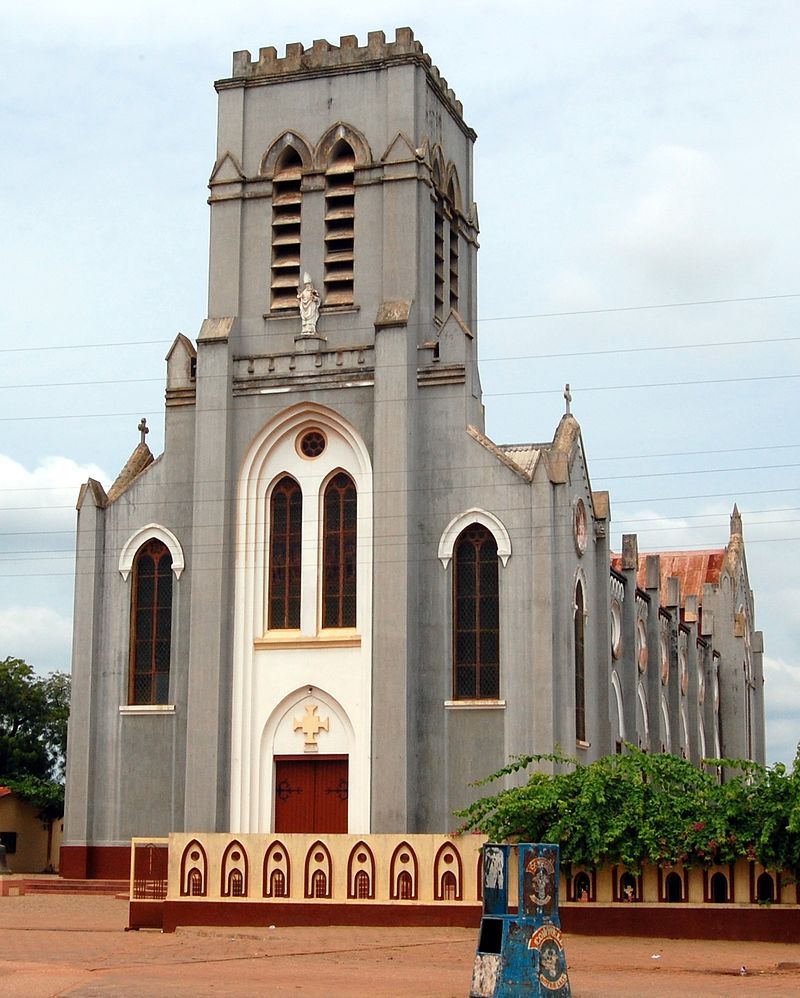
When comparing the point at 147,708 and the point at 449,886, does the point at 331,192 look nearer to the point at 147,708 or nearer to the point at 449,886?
the point at 147,708

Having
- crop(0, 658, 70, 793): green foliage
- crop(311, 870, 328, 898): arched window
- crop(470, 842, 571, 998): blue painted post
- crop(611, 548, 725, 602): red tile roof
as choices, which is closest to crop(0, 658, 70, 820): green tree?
crop(0, 658, 70, 793): green foliage

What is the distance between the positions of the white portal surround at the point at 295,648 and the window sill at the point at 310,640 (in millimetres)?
21

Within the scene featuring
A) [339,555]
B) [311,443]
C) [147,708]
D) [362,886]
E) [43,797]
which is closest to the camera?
[362,886]

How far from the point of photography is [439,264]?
36.6 metres

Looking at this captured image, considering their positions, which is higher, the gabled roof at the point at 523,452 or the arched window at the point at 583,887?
the gabled roof at the point at 523,452

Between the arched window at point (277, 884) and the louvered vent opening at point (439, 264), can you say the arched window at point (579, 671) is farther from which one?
the arched window at point (277, 884)

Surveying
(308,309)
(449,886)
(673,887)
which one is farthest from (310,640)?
(673,887)

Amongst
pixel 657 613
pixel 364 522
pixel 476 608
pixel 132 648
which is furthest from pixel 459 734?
pixel 657 613

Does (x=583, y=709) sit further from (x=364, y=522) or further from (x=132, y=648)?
(x=132, y=648)

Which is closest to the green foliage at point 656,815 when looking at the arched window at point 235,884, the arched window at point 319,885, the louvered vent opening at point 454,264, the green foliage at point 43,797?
the arched window at point 319,885

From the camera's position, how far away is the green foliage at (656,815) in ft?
74.1

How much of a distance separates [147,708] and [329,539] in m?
5.35

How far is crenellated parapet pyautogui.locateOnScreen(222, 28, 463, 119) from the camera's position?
117 ft

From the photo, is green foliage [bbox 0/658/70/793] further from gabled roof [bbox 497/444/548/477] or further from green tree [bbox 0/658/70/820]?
gabled roof [bbox 497/444/548/477]
